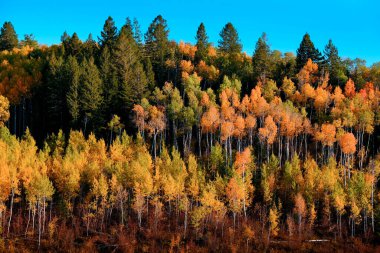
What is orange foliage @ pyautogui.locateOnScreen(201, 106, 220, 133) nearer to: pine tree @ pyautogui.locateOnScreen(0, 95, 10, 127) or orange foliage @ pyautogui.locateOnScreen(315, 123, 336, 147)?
orange foliage @ pyautogui.locateOnScreen(315, 123, 336, 147)

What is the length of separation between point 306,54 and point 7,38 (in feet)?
333

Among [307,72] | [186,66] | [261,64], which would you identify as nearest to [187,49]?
[186,66]

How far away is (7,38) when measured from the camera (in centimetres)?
12550

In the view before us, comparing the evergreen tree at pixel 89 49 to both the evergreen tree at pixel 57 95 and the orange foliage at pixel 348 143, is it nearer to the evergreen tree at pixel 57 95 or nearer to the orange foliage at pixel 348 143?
the evergreen tree at pixel 57 95

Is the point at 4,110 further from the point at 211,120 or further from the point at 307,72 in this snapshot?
the point at 307,72

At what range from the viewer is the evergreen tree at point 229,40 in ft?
348

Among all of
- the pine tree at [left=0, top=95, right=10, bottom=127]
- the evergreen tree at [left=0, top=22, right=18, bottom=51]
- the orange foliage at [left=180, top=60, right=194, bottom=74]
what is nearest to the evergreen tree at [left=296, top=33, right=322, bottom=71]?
the orange foliage at [left=180, top=60, right=194, bottom=74]

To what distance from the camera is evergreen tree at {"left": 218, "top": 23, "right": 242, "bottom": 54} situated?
106 meters

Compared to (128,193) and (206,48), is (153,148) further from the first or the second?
(206,48)

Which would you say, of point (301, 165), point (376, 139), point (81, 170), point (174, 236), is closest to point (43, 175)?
point (81, 170)

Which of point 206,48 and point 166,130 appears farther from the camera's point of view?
point 206,48

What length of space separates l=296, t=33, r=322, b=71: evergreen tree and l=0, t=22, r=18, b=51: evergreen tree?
9792 cm

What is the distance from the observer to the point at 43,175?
5141 cm

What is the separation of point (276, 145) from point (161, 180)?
2824cm
